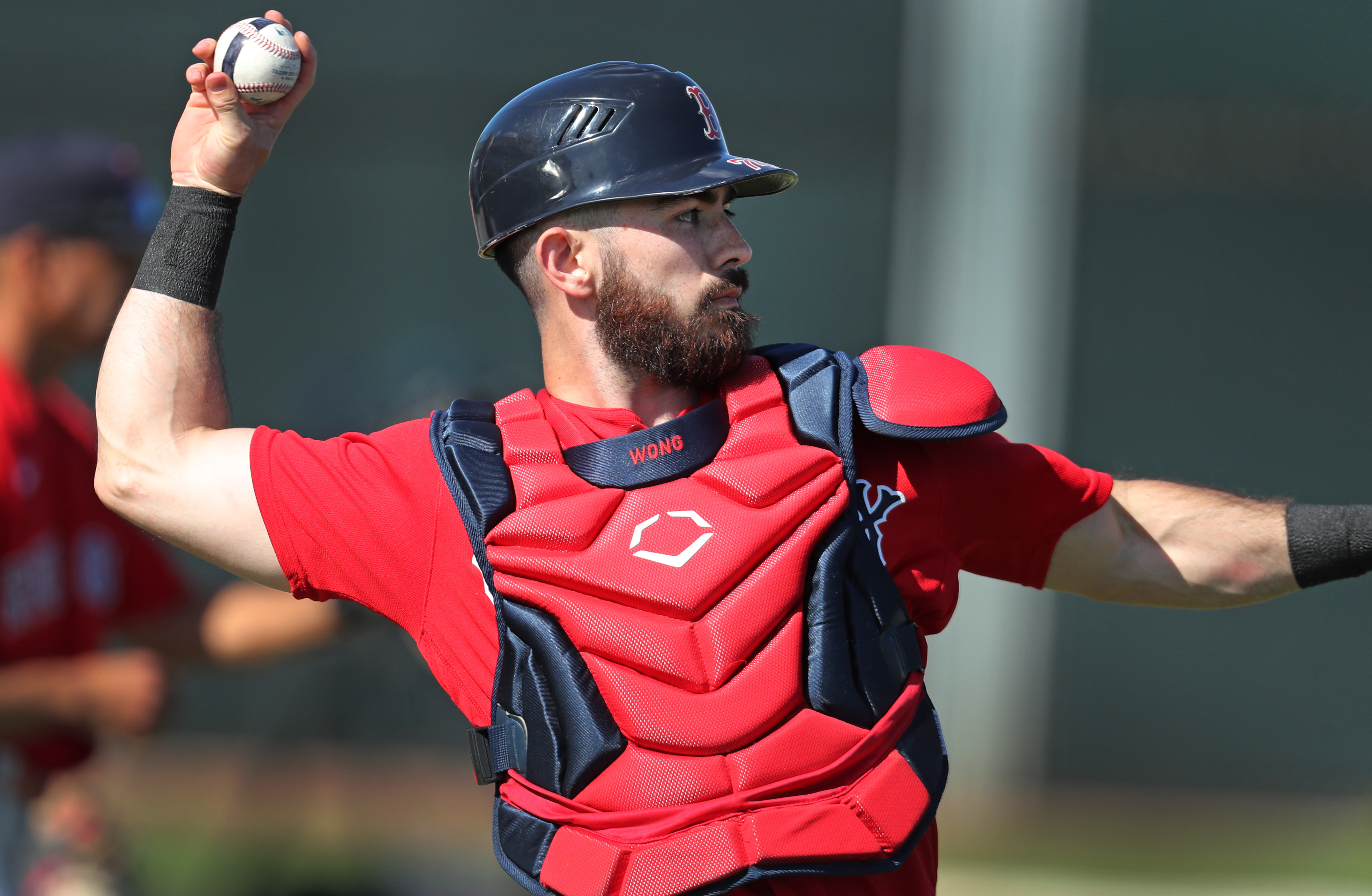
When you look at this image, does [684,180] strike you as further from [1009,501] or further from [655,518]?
[1009,501]

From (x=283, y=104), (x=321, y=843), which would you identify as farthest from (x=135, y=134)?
(x=283, y=104)

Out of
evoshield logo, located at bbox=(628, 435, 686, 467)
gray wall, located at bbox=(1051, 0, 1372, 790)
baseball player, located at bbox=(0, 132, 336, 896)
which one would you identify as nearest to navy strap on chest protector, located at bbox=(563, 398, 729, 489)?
evoshield logo, located at bbox=(628, 435, 686, 467)

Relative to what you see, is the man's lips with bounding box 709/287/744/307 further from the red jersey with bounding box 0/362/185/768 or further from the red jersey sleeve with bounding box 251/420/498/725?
the red jersey with bounding box 0/362/185/768

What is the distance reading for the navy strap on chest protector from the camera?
7.26 ft

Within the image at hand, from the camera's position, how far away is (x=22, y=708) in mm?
3461

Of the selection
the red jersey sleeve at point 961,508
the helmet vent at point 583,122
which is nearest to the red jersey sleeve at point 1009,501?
the red jersey sleeve at point 961,508

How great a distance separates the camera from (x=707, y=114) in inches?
97.0

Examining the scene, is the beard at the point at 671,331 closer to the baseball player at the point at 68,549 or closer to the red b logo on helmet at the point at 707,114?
the red b logo on helmet at the point at 707,114

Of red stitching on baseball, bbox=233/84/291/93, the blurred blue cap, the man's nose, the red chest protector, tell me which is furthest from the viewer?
the blurred blue cap

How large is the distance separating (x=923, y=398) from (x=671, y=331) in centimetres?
47

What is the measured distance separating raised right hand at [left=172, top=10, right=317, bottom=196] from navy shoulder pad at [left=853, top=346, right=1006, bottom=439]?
1.12 m

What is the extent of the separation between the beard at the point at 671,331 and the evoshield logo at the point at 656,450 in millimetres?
172

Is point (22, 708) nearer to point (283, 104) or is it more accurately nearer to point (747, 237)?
point (283, 104)

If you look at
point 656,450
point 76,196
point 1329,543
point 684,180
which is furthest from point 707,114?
point 76,196
